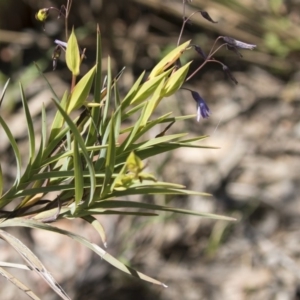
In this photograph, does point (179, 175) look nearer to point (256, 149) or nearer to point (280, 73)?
point (256, 149)

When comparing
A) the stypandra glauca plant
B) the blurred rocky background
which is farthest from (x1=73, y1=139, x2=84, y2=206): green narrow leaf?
the blurred rocky background

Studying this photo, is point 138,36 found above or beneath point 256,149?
above

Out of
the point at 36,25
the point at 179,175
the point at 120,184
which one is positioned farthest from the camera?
the point at 36,25

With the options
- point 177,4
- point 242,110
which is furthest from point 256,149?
point 177,4

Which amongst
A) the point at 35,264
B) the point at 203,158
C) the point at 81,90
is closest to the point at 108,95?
the point at 81,90

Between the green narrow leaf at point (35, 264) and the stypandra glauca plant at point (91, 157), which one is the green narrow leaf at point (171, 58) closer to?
the stypandra glauca plant at point (91, 157)

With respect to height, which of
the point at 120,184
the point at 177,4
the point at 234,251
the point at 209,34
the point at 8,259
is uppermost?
the point at 120,184

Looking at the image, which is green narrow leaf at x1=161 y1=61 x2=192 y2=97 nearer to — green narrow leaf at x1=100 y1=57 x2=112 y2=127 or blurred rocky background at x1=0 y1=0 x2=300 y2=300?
green narrow leaf at x1=100 y1=57 x2=112 y2=127
